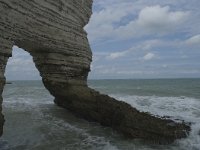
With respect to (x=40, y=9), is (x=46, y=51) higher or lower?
lower

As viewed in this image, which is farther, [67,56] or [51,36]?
[67,56]

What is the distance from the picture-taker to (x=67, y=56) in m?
15.1

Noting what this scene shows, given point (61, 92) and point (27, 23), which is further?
point (61, 92)

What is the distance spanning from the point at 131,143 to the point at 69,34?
212 inches

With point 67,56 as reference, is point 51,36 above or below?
above

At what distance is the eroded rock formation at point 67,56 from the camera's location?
11531 mm

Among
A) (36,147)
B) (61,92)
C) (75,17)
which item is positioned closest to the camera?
(36,147)

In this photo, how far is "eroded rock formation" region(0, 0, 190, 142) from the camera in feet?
37.8

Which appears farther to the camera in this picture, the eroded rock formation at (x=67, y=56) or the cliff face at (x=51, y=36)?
the eroded rock formation at (x=67, y=56)

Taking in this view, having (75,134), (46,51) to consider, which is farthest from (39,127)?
(46,51)

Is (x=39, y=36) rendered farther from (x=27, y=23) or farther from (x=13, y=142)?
(x=13, y=142)

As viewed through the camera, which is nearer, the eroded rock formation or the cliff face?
the cliff face

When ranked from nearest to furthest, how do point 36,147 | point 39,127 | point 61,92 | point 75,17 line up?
point 36,147
point 39,127
point 75,17
point 61,92

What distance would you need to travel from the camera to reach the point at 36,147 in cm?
1136
